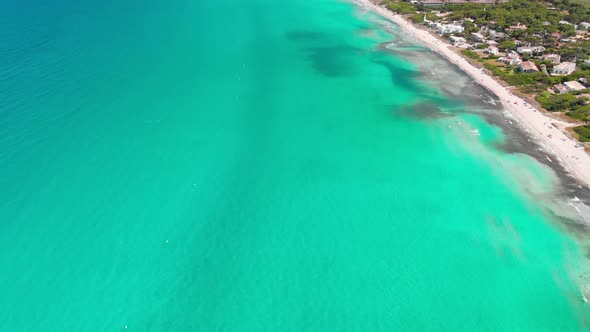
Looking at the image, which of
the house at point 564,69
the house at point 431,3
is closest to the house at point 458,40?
the house at point 564,69

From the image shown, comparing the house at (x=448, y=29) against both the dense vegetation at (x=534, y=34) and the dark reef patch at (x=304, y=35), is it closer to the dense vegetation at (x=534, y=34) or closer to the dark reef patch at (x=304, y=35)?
the dense vegetation at (x=534, y=34)

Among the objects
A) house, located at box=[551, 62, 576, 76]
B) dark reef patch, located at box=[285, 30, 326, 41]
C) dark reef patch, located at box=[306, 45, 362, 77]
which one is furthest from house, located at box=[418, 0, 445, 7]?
house, located at box=[551, 62, 576, 76]

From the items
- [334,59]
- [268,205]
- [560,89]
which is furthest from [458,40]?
[268,205]

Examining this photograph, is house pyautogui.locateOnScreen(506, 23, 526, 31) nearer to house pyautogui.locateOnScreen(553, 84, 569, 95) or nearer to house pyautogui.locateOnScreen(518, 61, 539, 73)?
house pyautogui.locateOnScreen(518, 61, 539, 73)

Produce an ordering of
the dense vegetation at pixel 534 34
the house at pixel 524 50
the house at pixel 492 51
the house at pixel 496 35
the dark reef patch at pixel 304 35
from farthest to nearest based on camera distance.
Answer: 1. the dark reef patch at pixel 304 35
2. the house at pixel 496 35
3. the house at pixel 492 51
4. the house at pixel 524 50
5. the dense vegetation at pixel 534 34

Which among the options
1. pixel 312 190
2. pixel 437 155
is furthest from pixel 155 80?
pixel 437 155

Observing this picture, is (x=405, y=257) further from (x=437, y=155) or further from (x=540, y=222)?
(x=437, y=155)
